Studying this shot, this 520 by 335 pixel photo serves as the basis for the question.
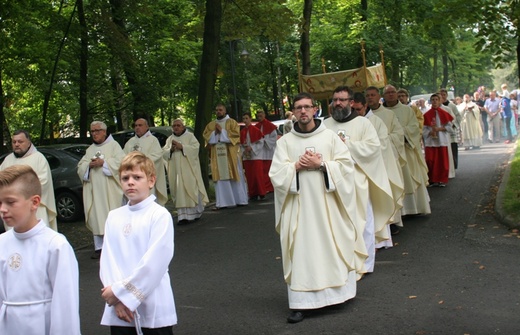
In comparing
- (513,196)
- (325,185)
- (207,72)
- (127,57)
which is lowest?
(513,196)

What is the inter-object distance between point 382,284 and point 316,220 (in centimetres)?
144

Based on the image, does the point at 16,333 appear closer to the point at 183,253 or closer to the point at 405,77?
the point at 183,253

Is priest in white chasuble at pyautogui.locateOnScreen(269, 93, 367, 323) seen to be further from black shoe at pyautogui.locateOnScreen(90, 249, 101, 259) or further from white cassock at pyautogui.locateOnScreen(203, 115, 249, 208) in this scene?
white cassock at pyautogui.locateOnScreen(203, 115, 249, 208)

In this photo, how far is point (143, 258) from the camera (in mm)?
4348

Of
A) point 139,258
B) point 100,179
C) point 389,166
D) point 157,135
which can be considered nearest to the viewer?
point 139,258

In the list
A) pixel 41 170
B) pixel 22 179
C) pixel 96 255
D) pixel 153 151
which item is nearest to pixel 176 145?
pixel 153 151

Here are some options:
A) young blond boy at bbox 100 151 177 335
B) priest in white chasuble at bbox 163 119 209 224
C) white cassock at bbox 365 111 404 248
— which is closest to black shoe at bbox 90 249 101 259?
priest in white chasuble at bbox 163 119 209 224

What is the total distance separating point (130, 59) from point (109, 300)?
18861mm

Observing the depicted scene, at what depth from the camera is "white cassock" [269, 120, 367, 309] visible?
6871 millimetres

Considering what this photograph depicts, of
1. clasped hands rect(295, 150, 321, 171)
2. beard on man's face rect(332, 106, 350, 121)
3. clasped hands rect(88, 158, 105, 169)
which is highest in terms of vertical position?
beard on man's face rect(332, 106, 350, 121)

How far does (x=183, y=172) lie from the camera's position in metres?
15.1

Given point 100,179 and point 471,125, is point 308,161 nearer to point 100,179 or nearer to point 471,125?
point 100,179

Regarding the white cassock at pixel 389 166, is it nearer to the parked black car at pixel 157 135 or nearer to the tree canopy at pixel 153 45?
the tree canopy at pixel 153 45

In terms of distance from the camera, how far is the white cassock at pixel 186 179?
1483 cm
